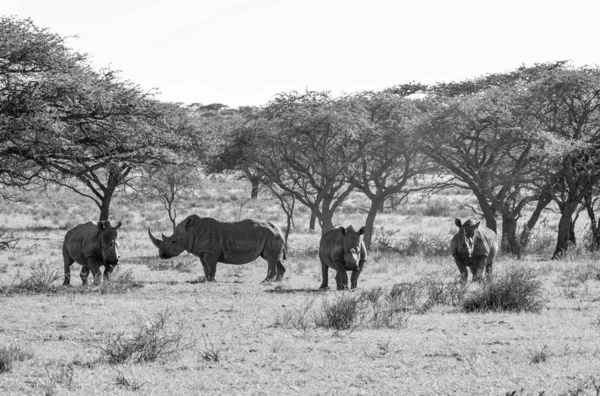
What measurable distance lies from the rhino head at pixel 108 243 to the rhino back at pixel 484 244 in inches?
275

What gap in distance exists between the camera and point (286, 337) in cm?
1054

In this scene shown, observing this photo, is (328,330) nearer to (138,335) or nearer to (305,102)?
(138,335)

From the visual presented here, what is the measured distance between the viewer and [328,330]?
36.4ft

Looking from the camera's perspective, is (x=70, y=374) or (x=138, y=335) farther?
(x=138, y=335)

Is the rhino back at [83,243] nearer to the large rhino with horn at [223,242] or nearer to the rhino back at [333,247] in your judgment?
the large rhino with horn at [223,242]

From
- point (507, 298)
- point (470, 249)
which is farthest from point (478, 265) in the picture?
point (507, 298)

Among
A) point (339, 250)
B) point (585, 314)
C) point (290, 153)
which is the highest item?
point (290, 153)

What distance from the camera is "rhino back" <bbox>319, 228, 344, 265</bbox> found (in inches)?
610

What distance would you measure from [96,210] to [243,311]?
117ft

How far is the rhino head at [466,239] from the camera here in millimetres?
16094

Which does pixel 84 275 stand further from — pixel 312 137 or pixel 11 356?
pixel 312 137

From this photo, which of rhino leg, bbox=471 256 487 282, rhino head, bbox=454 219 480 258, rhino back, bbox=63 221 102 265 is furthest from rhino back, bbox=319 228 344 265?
rhino back, bbox=63 221 102 265

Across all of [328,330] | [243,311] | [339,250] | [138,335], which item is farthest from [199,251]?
[138,335]

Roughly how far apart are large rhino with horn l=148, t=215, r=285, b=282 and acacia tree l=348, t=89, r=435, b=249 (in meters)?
7.77
